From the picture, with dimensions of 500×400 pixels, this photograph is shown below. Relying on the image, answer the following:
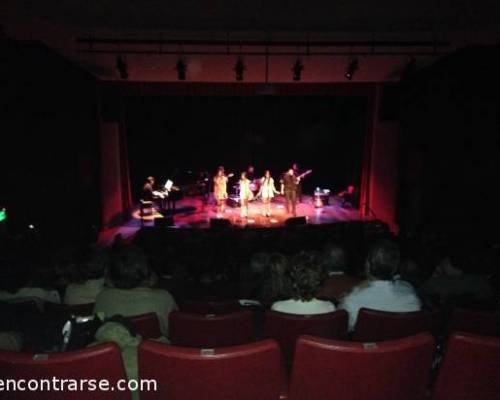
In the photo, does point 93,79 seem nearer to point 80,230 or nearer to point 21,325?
point 80,230

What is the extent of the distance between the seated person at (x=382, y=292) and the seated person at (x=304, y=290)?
274 millimetres

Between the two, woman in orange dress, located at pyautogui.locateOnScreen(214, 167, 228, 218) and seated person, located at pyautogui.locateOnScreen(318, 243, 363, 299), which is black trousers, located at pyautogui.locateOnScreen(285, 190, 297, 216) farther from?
seated person, located at pyautogui.locateOnScreen(318, 243, 363, 299)

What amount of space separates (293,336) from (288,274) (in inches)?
18.4

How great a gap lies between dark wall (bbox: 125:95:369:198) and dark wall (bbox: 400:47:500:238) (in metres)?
3.57

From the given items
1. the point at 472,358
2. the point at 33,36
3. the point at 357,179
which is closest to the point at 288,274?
the point at 472,358

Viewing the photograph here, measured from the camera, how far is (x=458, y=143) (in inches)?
364

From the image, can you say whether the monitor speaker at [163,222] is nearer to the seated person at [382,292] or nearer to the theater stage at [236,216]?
the theater stage at [236,216]

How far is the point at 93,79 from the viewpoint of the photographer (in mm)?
10688

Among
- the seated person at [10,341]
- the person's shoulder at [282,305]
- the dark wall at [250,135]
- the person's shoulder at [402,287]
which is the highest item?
the dark wall at [250,135]

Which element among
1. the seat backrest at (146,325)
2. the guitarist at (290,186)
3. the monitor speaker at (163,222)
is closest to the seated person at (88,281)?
the seat backrest at (146,325)

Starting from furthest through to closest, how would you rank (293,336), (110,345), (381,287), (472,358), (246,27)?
(246,27) → (381,287) → (293,336) → (472,358) → (110,345)

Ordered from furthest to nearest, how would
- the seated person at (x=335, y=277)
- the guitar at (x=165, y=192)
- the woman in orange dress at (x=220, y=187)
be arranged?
the woman in orange dress at (x=220, y=187) → the guitar at (x=165, y=192) → the seated person at (x=335, y=277)

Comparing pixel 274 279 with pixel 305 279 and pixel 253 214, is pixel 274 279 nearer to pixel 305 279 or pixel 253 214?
pixel 305 279

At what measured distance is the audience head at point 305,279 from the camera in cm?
274
